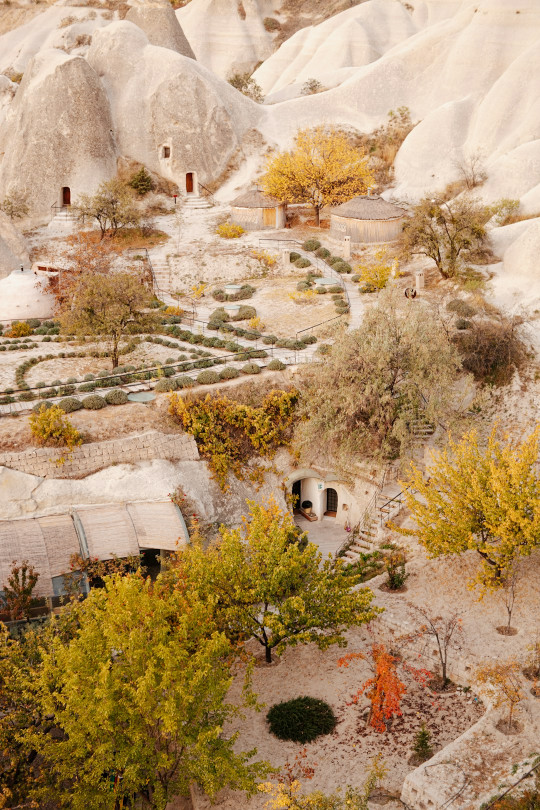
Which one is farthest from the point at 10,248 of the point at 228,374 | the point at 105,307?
the point at 228,374

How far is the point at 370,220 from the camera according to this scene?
5200 centimetres

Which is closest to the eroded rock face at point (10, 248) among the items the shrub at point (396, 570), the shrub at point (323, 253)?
the shrub at point (323, 253)

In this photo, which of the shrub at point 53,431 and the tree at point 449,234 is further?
the tree at point 449,234

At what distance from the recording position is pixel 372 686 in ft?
75.2

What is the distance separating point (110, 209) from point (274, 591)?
121 feet

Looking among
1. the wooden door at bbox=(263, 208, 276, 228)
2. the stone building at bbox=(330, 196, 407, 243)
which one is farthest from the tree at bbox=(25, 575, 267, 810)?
the wooden door at bbox=(263, 208, 276, 228)

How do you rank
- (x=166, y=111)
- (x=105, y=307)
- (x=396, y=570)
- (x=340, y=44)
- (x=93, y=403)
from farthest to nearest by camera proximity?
(x=340, y=44)
(x=166, y=111)
(x=105, y=307)
(x=93, y=403)
(x=396, y=570)

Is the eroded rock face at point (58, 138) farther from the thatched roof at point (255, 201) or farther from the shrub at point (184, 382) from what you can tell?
the shrub at point (184, 382)

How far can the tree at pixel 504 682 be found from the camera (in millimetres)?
20500

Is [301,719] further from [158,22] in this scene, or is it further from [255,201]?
[158,22]

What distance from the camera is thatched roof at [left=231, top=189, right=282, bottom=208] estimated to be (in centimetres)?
5538

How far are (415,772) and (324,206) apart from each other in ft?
151

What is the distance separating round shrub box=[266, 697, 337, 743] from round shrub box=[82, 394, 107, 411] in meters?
15.1

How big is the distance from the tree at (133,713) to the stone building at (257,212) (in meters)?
40.2
